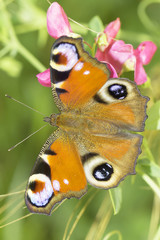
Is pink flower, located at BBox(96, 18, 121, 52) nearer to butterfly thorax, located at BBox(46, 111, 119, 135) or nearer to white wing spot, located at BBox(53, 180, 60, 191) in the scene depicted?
butterfly thorax, located at BBox(46, 111, 119, 135)

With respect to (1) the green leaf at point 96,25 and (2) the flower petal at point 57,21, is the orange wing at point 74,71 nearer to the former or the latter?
(2) the flower petal at point 57,21

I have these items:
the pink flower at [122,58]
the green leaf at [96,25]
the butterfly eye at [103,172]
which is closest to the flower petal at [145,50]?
the pink flower at [122,58]

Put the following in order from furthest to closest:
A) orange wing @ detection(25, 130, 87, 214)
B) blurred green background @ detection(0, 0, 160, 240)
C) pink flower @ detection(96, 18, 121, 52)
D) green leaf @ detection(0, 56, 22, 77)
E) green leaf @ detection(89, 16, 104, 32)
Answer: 1. blurred green background @ detection(0, 0, 160, 240)
2. green leaf @ detection(0, 56, 22, 77)
3. green leaf @ detection(89, 16, 104, 32)
4. pink flower @ detection(96, 18, 121, 52)
5. orange wing @ detection(25, 130, 87, 214)

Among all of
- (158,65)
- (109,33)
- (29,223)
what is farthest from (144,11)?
(29,223)

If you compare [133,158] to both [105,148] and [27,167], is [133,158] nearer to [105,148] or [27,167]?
[105,148]

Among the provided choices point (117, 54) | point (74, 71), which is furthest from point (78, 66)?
point (117, 54)

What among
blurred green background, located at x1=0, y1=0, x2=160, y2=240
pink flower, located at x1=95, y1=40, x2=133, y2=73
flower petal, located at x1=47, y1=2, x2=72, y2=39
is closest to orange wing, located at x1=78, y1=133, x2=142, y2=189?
pink flower, located at x1=95, y1=40, x2=133, y2=73

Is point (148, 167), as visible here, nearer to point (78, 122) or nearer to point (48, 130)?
point (78, 122)
